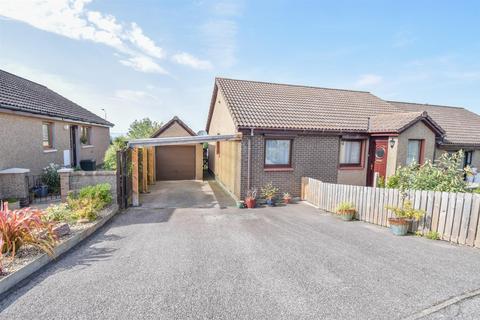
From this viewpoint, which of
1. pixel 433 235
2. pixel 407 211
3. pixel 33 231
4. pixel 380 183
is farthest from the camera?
pixel 380 183

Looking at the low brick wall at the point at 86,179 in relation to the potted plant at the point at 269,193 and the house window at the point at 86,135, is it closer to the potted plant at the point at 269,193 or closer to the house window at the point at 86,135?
the potted plant at the point at 269,193

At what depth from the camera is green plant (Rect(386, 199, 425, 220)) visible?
22.6ft

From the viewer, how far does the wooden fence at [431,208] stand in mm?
6098

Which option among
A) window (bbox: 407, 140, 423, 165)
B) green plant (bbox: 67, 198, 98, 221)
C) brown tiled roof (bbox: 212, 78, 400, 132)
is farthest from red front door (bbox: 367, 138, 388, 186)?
green plant (bbox: 67, 198, 98, 221)

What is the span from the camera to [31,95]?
12953 millimetres

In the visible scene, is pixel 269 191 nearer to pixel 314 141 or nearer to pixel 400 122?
pixel 314 141

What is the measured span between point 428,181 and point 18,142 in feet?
52.1

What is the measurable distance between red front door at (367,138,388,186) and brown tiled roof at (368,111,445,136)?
623 millimetres

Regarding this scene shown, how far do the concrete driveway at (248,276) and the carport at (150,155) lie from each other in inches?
122

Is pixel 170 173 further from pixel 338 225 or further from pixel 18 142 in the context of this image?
pixel 338 225

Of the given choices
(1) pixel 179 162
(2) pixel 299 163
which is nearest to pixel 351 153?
(2) pixel 299 163

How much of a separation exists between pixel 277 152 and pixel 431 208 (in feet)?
19.6

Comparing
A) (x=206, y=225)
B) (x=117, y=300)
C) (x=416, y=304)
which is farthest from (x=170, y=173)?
(x=416, y=304)

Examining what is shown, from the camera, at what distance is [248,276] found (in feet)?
14.8
